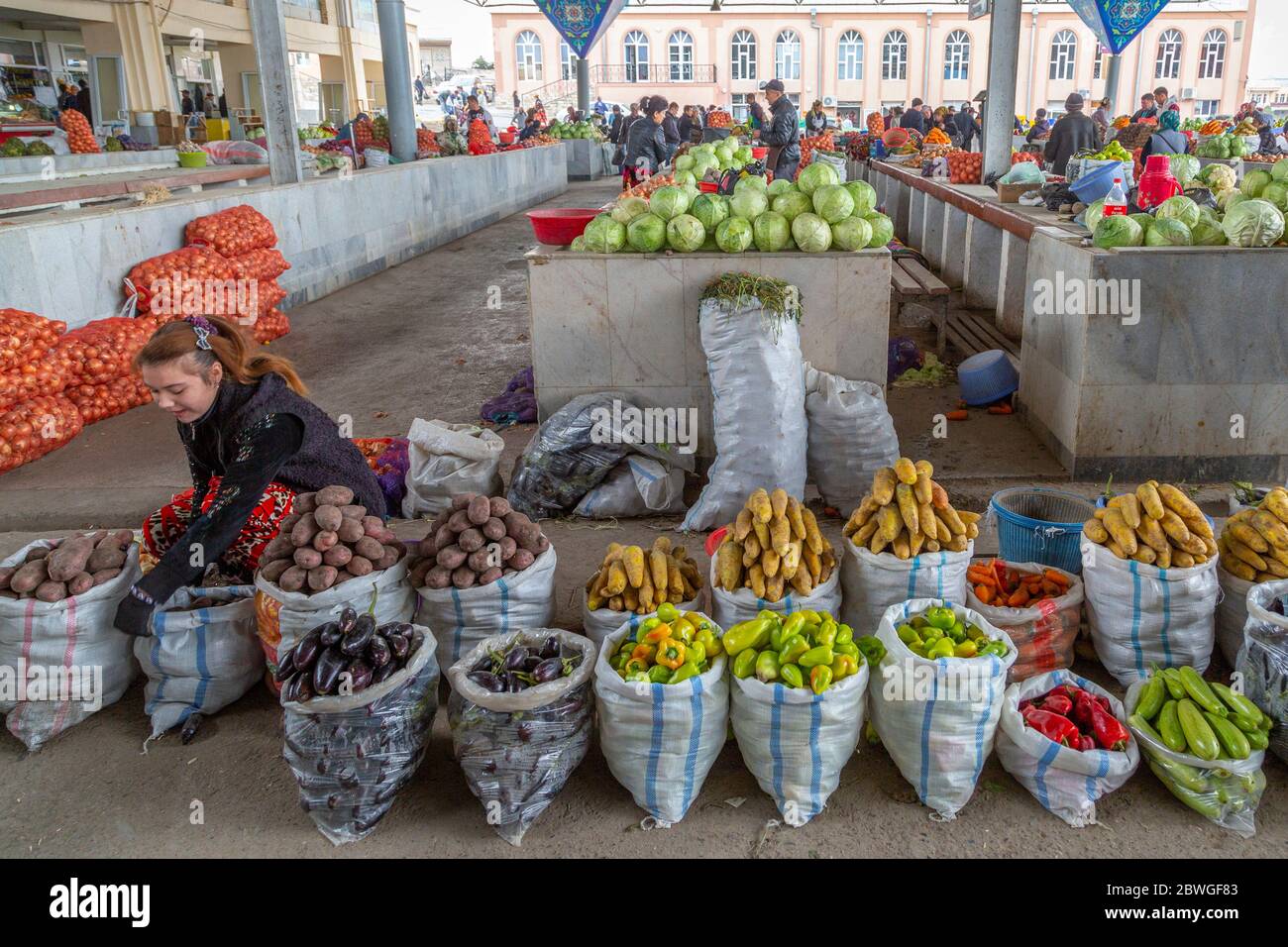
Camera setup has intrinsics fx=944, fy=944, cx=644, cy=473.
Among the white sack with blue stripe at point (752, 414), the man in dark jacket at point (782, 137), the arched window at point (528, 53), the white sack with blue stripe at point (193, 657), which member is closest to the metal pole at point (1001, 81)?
the man in dark jacket at point (782, 137)

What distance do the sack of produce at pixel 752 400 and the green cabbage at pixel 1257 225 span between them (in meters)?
2.38

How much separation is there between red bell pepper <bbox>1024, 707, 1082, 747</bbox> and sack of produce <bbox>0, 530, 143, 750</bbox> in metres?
3.12

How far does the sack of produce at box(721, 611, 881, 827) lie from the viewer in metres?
2.71

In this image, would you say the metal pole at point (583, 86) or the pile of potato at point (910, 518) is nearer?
the pile of potato at point (910, 518)

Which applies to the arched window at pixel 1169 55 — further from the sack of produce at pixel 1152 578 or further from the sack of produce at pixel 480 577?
the sack of produce at pixel 480 577

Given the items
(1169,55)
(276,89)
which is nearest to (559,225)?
(276,89)

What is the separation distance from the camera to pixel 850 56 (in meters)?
46.9

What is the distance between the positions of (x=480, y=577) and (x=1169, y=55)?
53.7 metres

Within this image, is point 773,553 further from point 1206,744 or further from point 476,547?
point 1206,744

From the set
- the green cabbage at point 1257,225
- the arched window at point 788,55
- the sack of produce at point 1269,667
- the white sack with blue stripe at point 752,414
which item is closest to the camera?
the sack of produce at point 1269,667

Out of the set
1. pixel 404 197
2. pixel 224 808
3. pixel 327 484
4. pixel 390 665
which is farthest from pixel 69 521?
pixel 404 197

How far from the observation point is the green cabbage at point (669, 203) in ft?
18.0

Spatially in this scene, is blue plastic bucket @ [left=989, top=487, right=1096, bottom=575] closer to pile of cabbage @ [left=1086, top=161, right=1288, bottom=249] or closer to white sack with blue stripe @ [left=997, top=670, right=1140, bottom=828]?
white sack with blue stripe @ [left=997, top=670, right=1140, bottom=828]

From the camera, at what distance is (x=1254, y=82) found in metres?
45.8
